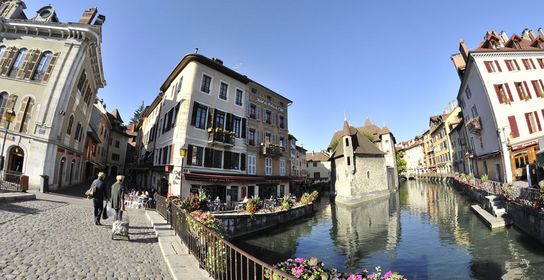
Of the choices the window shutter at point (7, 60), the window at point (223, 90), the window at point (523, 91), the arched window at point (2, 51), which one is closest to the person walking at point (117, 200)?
the window at point (223, 90)

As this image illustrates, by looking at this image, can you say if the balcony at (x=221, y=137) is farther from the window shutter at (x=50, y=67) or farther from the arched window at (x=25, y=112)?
the arched window at (x=25, y=112)

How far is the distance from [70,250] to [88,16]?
2519 centimetres

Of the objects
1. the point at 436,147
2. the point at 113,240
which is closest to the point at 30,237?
the point at 113,240

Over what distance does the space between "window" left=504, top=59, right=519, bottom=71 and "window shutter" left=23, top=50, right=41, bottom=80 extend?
142ft

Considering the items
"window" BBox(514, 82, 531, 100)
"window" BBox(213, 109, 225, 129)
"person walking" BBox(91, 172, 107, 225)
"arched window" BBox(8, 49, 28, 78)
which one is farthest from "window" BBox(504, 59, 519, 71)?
"arched window" BBox(8, 49, 28, 78)

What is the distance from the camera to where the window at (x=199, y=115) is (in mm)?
21283

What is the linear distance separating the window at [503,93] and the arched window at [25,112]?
4096cm

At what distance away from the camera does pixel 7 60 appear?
19609 mm

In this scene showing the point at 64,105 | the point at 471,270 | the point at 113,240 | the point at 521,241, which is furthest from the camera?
the point at 64,105

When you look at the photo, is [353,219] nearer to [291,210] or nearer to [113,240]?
[291,210]

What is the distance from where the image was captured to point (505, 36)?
32844 mm

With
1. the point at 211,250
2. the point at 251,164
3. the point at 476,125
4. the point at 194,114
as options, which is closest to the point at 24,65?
the point at 194,114

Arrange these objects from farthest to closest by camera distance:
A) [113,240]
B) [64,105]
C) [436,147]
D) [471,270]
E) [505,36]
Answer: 1. [436,147]
2. [505,36]
3. [64,105]
4. [471,270]
5. [113,240]

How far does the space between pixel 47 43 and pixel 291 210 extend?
968 inches
